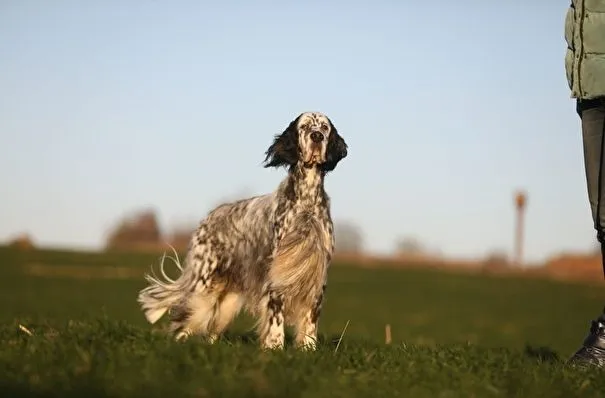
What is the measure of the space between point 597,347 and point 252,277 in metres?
3.42

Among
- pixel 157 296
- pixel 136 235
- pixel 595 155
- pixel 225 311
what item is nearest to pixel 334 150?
pixel 225 311

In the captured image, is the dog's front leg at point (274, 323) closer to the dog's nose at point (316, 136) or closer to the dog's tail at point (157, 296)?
the dog's nose at point (316, 136)

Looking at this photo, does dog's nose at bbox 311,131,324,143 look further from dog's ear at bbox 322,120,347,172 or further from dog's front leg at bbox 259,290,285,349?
dog's front leg at bbox 259,290,285,349

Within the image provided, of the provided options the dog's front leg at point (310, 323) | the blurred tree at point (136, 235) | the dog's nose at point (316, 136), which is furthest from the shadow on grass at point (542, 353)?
the blurred tree at point (136, 235)

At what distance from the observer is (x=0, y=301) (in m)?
29.3

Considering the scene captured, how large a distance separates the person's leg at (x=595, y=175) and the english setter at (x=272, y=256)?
7.83ft

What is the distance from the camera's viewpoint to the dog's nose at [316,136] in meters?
9.25

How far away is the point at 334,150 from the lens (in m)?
9.37

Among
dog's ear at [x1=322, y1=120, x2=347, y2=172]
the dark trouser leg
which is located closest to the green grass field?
the dark trouser leg

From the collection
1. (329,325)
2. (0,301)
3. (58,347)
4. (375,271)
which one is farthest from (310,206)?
(375,271)

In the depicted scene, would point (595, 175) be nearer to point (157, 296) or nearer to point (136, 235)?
point (157, 296)

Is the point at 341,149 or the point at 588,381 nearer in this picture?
the point at 588,381

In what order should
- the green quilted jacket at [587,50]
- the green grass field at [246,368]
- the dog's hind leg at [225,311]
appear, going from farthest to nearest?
the dog's hind leg at [225,311] → the green quilted jacket at [587,50] → the green grass field at [246,368]

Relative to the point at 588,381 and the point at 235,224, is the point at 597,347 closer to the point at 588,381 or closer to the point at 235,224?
the point at 588,381
